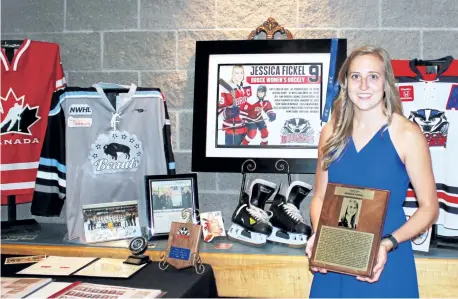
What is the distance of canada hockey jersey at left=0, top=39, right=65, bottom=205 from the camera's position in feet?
7.77

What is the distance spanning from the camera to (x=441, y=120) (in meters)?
2.12

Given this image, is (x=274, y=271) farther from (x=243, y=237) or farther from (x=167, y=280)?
(x=167, y=280)

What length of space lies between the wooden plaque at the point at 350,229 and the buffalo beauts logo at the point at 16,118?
153cm

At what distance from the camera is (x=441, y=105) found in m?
2.12

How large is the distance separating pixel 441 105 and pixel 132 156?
4.44ft

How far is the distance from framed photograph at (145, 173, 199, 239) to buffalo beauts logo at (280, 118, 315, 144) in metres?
0.50

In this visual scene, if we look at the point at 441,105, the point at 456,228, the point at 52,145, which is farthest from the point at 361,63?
the point at 52,145

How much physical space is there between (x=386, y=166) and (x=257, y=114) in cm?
99

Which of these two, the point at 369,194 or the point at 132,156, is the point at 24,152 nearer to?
the point at 132,156

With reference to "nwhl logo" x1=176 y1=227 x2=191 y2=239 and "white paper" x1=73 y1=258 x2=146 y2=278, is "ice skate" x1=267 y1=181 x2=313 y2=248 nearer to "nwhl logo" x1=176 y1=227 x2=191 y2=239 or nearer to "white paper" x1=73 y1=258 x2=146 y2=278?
"nwhl logo" x1=176 y1=227 x2=191 y2=239

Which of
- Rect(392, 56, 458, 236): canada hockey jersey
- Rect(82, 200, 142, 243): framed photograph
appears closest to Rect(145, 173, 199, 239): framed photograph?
Rect(82, 200, 142, 243): framed photograph

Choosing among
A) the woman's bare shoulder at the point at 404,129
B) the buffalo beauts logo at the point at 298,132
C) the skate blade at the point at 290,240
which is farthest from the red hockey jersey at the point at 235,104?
the woman's bare shoulder at the point at 404,129

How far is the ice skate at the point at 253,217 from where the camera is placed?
7.01ft

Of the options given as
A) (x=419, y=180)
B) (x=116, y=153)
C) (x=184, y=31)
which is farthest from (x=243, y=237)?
(x=184, y=31)
